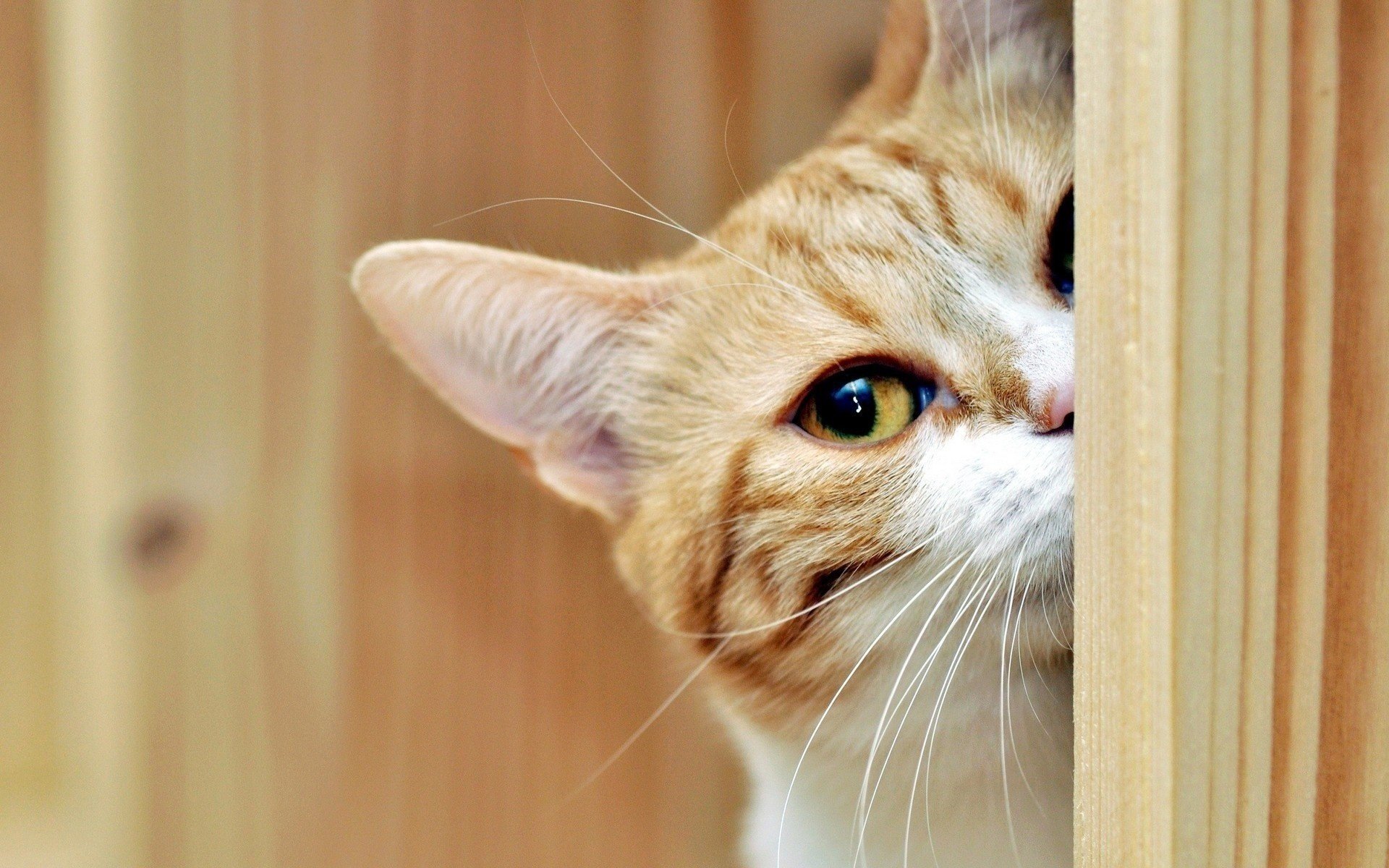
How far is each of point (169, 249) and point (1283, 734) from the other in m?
1.37

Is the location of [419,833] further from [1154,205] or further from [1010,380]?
[1154,205]

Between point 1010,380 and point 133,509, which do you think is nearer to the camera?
point 1010,380

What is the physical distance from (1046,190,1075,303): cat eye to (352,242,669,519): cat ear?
383 millimetres

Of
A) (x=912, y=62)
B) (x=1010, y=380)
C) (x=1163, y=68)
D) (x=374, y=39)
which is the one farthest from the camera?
(x=374, y=39)

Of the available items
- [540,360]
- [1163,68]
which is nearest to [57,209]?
[540,360]

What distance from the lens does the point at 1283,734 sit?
1.55 ft

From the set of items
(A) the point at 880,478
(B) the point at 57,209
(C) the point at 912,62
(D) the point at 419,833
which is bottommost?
(D) the point at 419,833

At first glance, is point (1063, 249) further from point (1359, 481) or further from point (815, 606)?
point (1359, 481)

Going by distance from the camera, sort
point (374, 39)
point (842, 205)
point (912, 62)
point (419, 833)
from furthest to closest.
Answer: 1. point (419, 833)
2. point (374, 39)
3. point (912, 62)
4. point (842, 205)

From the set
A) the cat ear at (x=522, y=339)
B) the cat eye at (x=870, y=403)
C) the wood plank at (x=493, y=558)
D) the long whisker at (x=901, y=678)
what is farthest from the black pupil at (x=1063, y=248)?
the wood plank at (x=493, y=558)

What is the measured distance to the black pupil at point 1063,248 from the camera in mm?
887

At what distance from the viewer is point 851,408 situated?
2.98ft

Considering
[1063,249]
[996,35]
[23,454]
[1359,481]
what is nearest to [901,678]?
[1063,249]

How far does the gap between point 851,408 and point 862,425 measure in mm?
17
